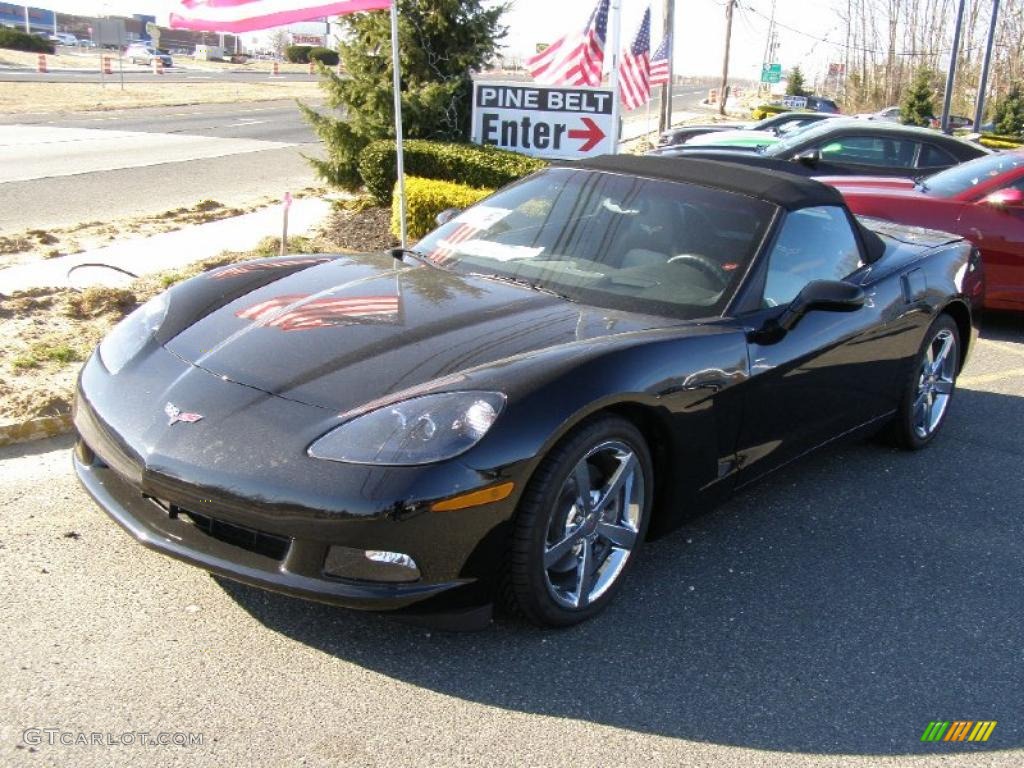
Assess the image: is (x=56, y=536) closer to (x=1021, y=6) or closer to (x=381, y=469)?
(x=381, y=469)

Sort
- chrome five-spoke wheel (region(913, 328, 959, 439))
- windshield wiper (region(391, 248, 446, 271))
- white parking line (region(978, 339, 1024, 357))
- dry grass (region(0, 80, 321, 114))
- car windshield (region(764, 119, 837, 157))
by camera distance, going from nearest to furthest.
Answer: windshield wiper (region(391, 248, 446, 271)) → chrome five-spoke wheel (region(913, 328, 959, 439)) → white parking line (region(978, 339, 1024, 357)) → car windshield (region(764, 119, 837, 157)) → dry grass (region(0, 80, 321, 114))

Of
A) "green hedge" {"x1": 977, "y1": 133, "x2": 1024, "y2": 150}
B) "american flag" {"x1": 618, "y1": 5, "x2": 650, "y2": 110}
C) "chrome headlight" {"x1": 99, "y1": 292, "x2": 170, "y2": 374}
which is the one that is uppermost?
"american flag" {"x1": 618, "y1": 5, "x2": 650, "y2": 110}

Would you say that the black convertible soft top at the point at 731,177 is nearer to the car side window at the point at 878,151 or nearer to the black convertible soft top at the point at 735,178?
the black convertible soft top at the point at 735,178

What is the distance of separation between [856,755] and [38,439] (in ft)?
12.2

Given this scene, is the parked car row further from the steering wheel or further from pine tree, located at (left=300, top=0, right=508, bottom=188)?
pine tree, located at (left=300, top=0, right=508, bottom=188)

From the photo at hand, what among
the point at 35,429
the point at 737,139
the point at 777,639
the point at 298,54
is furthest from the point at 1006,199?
the point at 298,54

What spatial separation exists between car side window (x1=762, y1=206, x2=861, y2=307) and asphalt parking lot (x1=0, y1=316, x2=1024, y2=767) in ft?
3.29

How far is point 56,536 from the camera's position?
3797 millimetres

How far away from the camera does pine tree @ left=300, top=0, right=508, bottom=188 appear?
38.5ft

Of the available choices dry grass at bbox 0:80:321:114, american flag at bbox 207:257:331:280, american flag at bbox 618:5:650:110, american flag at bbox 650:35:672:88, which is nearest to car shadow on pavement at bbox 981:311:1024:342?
american flag at bbox 207:257:331:280

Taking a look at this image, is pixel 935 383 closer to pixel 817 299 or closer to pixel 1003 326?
pixel 817 299

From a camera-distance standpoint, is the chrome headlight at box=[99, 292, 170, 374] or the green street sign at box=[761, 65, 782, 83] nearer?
the chrome headlight at box=[99, 292, 170, 374]

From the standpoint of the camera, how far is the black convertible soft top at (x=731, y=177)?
14.4 feet

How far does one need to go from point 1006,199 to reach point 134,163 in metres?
12.2
